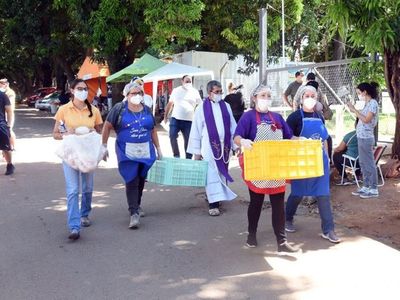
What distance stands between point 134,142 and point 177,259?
1629 mm

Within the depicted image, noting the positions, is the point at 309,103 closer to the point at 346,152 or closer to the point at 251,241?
the point at 251,241

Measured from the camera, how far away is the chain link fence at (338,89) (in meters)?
9.78

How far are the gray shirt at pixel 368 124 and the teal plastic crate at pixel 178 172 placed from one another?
7.63ft

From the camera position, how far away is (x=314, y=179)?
566cm

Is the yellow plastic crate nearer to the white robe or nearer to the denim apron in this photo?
the denim apron

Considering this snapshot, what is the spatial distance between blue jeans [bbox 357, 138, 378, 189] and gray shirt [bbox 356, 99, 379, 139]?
7 cm

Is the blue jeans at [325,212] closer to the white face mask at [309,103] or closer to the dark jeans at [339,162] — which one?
the white face mask at [309,103]

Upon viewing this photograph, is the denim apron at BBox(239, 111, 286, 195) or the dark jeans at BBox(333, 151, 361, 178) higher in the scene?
the denim apron at BBox(239, 111, 286, 195)

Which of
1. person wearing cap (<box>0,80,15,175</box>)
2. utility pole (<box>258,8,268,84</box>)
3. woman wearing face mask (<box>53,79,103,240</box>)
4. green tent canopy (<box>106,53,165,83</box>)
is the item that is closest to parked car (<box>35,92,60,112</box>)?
green tent canopy (<box>106,53,165,83</box>)

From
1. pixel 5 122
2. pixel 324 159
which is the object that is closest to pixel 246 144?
pixel 324 159

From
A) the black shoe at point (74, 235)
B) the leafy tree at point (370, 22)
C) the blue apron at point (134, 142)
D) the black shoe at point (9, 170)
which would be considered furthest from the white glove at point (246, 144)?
the black shoe at point (9, 170)

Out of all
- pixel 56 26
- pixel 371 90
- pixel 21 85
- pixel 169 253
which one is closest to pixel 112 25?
pixel 56 26

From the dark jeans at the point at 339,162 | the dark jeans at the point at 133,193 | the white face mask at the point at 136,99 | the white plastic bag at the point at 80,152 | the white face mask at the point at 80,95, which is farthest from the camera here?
the dark jeans at the point at 339,162

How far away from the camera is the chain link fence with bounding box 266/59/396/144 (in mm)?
9781
